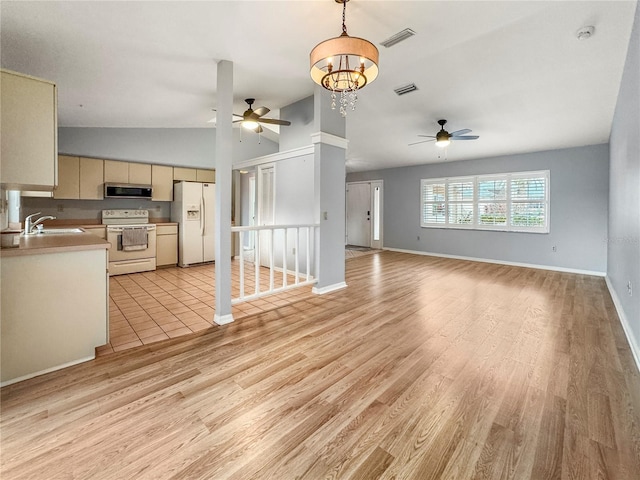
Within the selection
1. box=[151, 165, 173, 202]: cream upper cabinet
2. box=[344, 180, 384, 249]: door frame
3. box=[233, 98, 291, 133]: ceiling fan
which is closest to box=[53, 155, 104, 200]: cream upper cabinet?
box=[151, 165, 173, 202]: cream upper cabinet

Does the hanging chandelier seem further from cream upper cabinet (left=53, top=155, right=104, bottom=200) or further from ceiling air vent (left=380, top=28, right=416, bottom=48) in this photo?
cream upper cabinet (left=53, top=155, right=104, bottom=200)

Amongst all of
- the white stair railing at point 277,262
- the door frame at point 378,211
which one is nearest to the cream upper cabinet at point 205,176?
the white stair railing at point 277,262

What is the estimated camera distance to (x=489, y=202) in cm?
694

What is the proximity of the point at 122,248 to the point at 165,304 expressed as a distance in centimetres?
234

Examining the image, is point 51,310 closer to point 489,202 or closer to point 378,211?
point 489,202

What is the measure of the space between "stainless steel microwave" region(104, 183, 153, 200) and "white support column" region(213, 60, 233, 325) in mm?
3413

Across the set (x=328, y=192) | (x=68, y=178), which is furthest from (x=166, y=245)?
(x=328, y=192)

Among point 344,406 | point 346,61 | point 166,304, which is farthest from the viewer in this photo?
point 166,304

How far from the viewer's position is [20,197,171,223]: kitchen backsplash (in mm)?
4855

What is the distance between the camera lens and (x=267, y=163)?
210 inches

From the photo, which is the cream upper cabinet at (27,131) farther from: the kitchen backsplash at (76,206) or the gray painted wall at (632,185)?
the gray painted wall at (632,185)

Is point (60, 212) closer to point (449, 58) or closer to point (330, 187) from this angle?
point (330, 187)

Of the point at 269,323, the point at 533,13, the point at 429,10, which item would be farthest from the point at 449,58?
the point at 269,323

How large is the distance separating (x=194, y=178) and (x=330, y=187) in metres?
3.64
